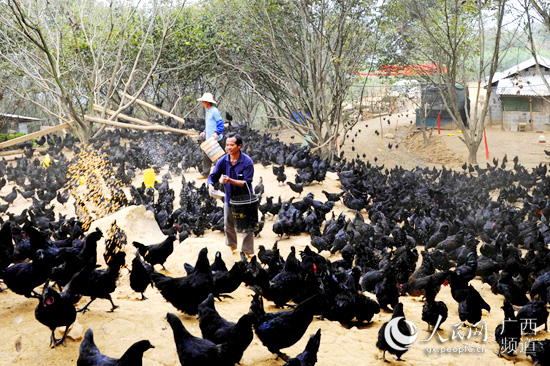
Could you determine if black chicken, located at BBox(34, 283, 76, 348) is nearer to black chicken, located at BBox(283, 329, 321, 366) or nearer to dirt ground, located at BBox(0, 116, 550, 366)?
dirt ground, located at BBox(0, 116, 550, 366)

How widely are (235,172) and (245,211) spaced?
2.15 feet

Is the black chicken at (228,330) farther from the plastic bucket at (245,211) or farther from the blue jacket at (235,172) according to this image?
the blue jacket at (235,172)

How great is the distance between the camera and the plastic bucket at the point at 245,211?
778cm

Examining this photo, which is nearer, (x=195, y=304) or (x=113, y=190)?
(x=195, y=304)

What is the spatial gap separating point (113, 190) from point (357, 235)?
591 cm

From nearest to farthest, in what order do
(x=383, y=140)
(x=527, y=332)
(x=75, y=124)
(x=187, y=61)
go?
(x=527, y=332) < (x=75, y=124) < (x=187, y=61) < (x=383, y=140)

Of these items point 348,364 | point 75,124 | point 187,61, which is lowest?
point 348,364

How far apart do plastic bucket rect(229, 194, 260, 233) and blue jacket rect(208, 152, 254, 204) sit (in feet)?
0.44

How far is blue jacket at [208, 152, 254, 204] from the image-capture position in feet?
25.9

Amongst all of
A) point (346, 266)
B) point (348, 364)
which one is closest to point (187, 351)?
point (348, 364)

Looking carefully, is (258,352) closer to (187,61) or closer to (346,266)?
(346,266)

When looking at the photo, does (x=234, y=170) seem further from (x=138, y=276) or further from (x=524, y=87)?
(x=524, y=87)

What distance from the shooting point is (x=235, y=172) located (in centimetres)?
793

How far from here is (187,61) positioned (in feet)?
69.1
